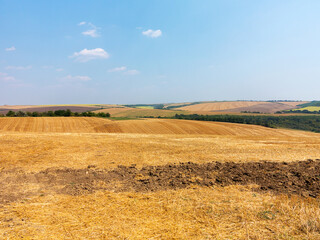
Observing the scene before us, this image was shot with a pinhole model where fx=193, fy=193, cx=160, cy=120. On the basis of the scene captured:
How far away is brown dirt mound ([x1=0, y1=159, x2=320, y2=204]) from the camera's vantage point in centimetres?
794

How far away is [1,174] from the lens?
9.69m

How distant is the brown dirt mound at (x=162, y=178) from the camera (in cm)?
794

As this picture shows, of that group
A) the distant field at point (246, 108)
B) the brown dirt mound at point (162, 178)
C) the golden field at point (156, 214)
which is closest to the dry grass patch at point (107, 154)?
the brown dirt mound at point (162, 178)

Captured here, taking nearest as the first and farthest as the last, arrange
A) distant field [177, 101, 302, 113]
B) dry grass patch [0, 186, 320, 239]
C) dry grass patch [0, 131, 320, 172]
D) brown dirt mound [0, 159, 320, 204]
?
1. dry grass patch [0, 186, 320, 239]
2. brown dirt mound [0, 159, 320, 204]
3. dry grass patch [0, 131, 320, 172]
4. distant field [177, 101, 302, 113]

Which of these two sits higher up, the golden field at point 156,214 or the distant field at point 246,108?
the distant field at point 246,108

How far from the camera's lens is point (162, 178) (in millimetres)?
9281

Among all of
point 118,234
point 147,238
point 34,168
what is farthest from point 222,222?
point 34,168

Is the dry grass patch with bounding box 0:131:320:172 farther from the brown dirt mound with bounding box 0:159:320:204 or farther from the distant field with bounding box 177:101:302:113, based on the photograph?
the distant field with bounding box 177:101:302:113

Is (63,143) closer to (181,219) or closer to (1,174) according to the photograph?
(1,174)

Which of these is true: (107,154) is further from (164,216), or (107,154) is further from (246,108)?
(246,108)

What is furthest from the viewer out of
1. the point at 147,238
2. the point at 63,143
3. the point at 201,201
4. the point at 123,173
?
the point at 63,143

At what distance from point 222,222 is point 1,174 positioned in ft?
34.7

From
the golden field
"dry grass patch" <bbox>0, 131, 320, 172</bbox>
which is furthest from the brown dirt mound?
"dry grass patch" <bbox>0, 131, 320, 172</bbox>

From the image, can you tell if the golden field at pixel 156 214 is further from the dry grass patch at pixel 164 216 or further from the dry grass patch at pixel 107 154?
the dry grass patch at pixel 107 154
